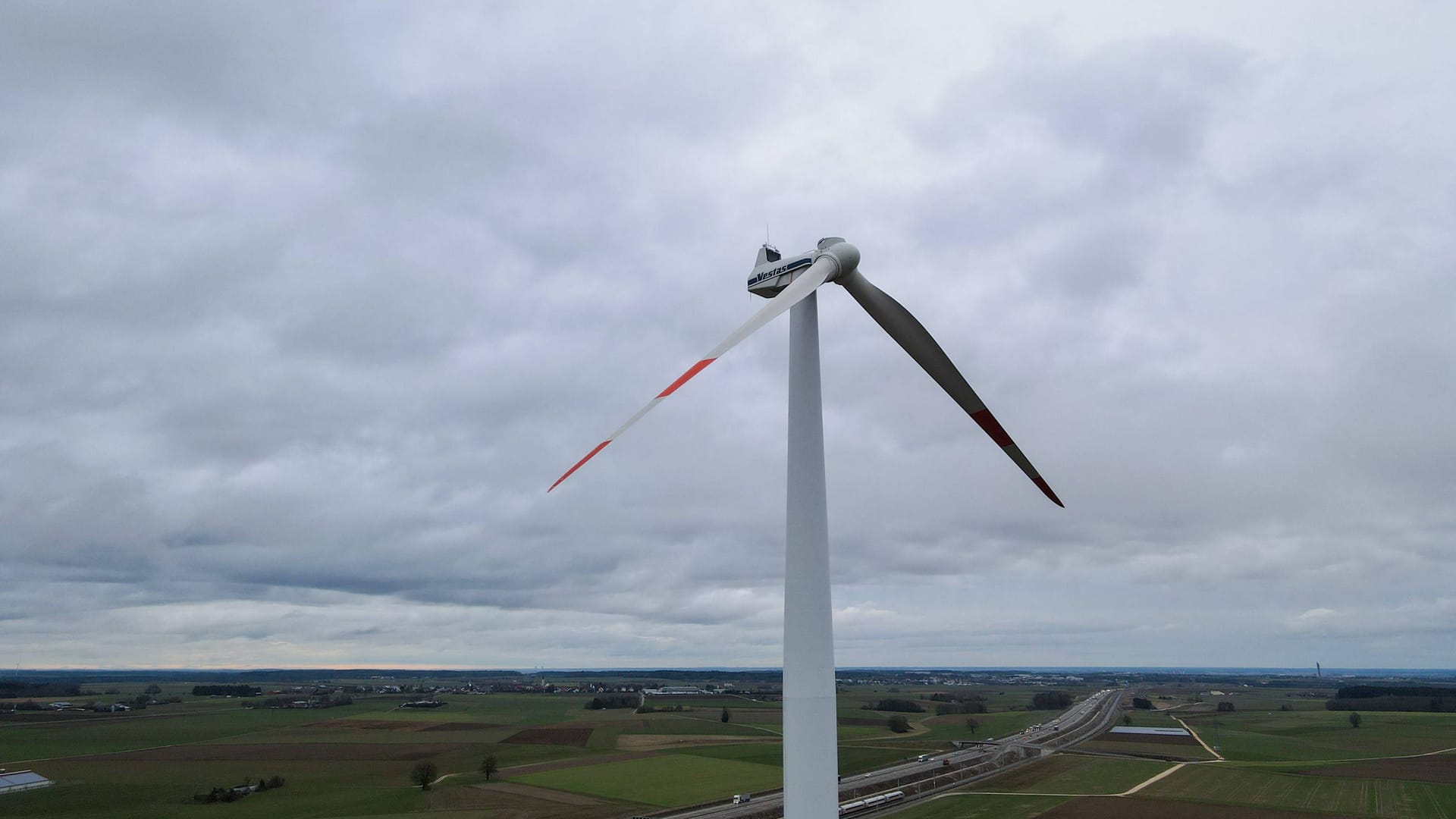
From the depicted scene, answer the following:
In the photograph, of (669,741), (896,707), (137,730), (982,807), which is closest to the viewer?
(982,807)

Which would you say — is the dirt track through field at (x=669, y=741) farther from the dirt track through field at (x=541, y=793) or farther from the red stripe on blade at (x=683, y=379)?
the red stripe on blade at (x=683, y=379)

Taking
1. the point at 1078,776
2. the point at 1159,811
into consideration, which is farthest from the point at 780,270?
the point at 1078,776

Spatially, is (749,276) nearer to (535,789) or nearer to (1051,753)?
(535,789)

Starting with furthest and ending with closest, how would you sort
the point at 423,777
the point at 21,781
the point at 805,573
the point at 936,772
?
the point at 936,772 → the point at 21,781 → the point at 423,777 → the point at 805,573

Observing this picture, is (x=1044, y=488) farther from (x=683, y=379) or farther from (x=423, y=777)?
(x=423, y=777)

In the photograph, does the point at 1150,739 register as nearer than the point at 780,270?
No

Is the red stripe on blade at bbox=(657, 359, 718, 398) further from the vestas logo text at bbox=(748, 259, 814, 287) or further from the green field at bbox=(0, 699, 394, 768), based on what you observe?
the green field at bbox=(0, 699, 394, 768)

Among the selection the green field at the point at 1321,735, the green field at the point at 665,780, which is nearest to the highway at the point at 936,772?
the green field at the point at 665,780
